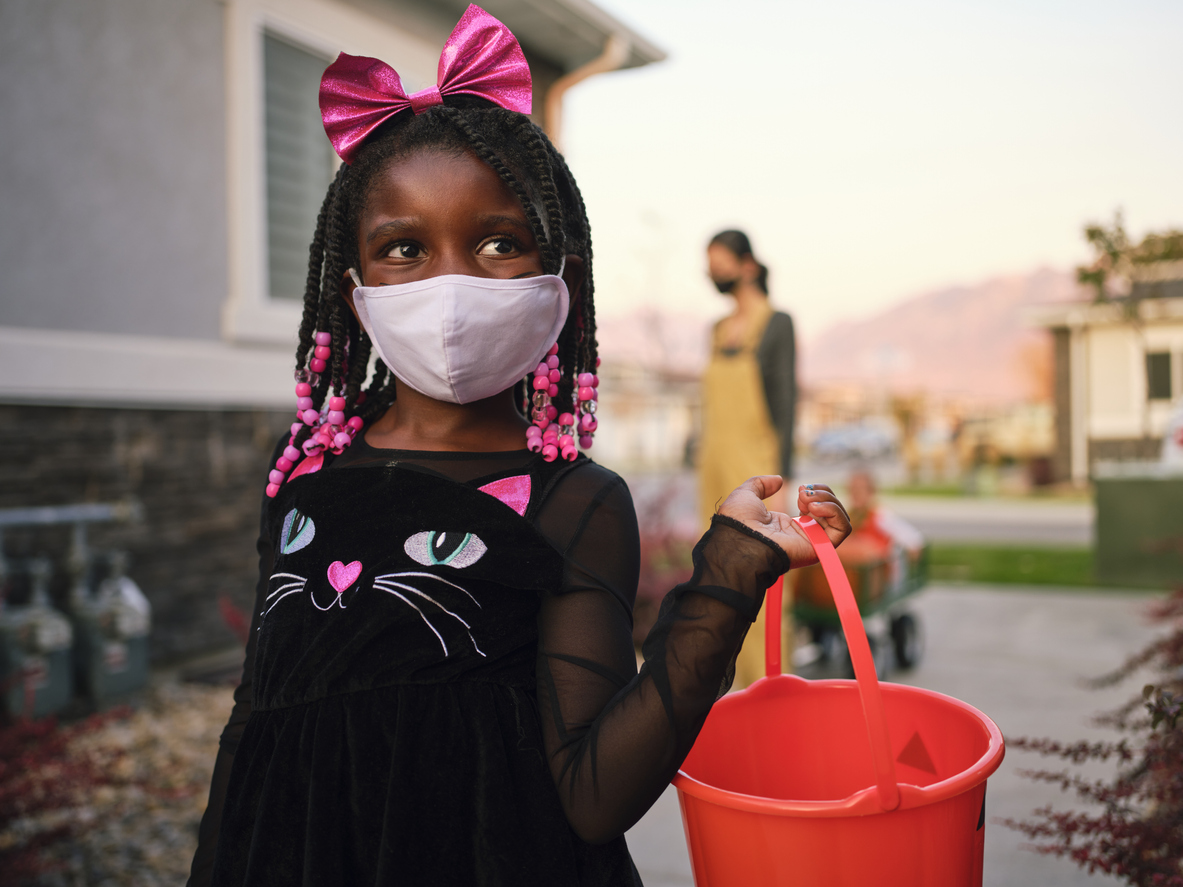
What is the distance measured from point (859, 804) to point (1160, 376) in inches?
838

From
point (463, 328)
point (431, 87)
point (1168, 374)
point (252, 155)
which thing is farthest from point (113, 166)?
point (1168, 374)

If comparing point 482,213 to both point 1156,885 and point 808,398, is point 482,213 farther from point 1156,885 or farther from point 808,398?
point 808,398

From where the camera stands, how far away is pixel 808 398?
52.5m

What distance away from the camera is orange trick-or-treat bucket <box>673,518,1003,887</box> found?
38.5 inches

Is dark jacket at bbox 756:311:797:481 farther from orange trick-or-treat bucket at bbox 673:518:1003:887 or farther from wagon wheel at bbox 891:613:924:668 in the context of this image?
orange trick-or-treat bucket at bbox 673:518:1003:887

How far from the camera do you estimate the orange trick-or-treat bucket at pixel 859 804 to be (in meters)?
0.98

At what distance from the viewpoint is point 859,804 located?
3.16 feet

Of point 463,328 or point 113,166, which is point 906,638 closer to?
point 463,328

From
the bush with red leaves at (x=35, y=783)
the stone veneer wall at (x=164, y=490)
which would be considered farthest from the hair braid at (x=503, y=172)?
the stone veneer wall at (x=164, y=490)

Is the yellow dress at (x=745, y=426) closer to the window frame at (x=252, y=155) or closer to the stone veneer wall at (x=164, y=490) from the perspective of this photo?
the window frame at (x=252, y=155)

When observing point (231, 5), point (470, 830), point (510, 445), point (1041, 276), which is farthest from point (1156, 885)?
point (1041, 276)

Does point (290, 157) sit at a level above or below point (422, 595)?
above

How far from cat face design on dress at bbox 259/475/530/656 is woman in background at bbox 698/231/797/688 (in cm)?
301

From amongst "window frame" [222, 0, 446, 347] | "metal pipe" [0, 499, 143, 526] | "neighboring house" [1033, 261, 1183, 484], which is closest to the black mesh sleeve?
"metal pipe" [0, 499, 143, 526]
